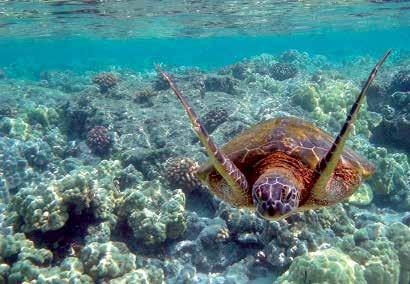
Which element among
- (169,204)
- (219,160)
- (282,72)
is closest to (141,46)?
(282,72)

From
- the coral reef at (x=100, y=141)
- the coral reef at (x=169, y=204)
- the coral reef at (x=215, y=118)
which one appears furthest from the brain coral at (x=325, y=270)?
the coral reef at (x=100, y=141)

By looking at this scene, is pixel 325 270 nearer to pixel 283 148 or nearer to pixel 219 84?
pixel 283 148

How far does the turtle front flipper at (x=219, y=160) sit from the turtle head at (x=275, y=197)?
13.4 inches

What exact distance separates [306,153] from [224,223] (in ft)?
11.4

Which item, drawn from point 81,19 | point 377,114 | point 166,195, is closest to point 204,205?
point 166,195

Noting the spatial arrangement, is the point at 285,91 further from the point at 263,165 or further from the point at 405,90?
the point at 263,165

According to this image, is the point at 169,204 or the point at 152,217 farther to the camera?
the point at 169,204

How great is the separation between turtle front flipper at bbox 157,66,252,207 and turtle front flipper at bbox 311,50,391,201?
698mm

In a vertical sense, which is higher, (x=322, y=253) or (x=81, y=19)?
(x=322, y=253)

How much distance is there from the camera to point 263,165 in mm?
3928

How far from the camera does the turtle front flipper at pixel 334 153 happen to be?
9.17 ft

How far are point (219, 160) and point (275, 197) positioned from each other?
58cm

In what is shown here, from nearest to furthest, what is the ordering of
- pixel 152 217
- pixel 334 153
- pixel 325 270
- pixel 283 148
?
1. pixel 334 153
2. pixel 283 148
3. pixel 325 270
4. pixel 152 217

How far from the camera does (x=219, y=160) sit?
10.4ft
